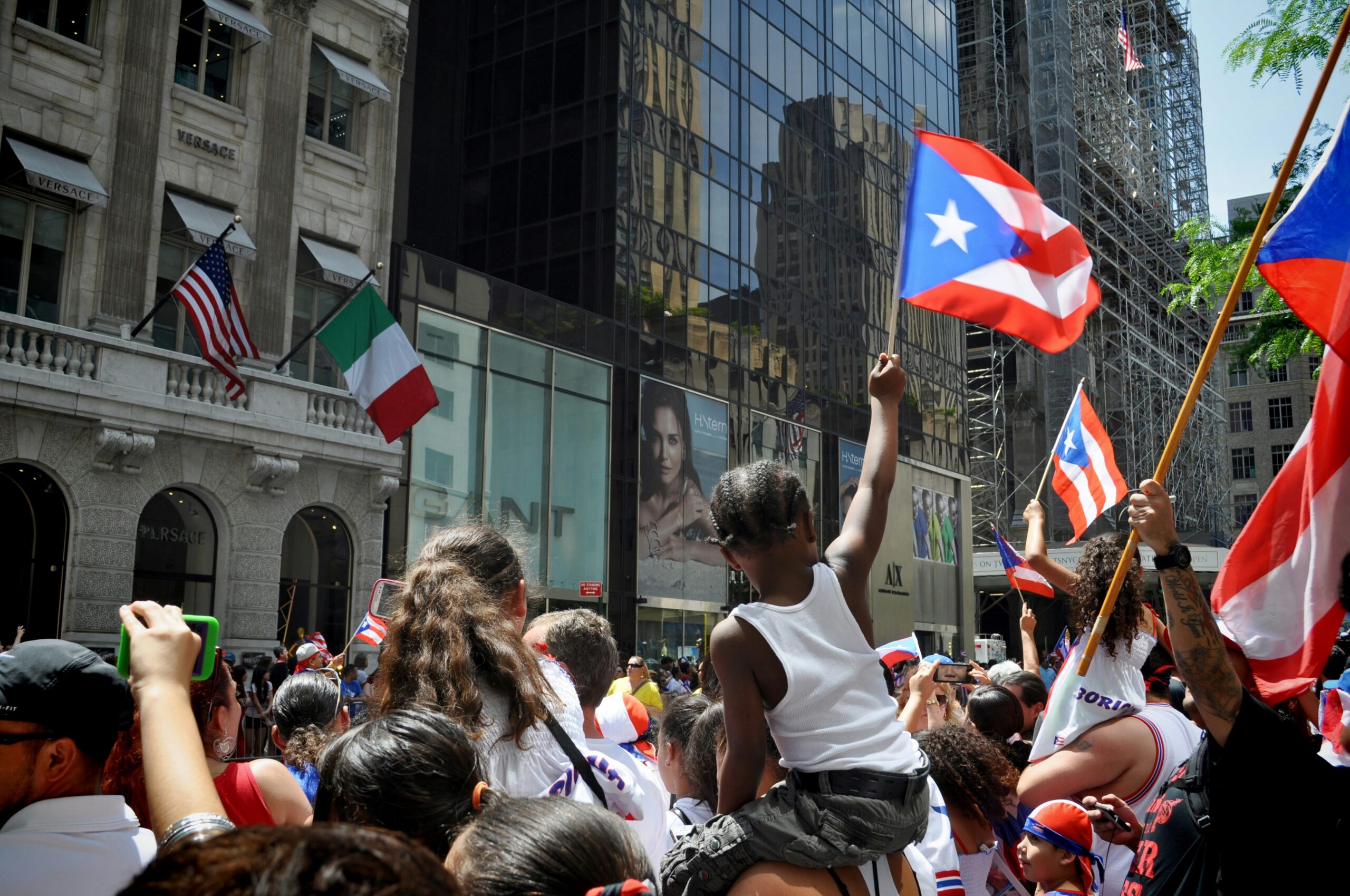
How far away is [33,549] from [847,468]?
24.0m

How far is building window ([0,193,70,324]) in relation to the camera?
16094 millimetres

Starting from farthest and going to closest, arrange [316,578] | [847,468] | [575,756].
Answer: [847,468]
[316,578]
[575,756]

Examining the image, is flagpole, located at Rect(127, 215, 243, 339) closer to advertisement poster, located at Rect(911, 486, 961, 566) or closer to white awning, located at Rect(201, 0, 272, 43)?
white awning, located at Rect(201, 0, 272, 43)

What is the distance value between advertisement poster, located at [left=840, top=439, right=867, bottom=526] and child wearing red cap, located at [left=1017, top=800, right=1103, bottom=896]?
3069cm

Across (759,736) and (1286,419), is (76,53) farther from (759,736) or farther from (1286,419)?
(1286,419)

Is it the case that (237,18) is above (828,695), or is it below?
above

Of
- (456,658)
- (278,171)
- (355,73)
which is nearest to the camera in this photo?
(456,658)

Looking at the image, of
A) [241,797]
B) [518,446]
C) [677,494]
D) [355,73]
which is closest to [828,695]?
[241,797]

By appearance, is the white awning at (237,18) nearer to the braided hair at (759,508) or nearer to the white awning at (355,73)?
the white awning at (355,73)

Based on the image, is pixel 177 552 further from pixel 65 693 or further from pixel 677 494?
pixel 65 693

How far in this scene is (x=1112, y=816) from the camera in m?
3.50

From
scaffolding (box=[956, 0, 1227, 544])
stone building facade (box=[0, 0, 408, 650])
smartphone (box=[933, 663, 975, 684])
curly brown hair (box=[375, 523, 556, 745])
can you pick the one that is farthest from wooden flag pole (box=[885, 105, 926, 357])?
scaffolding (box=[956, 0, 1227, 544])

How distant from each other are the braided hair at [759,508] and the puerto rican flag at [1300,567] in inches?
50.9

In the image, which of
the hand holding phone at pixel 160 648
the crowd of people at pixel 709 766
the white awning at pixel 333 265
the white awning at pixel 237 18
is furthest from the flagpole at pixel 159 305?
the hand holding phone at pixel 160 648
